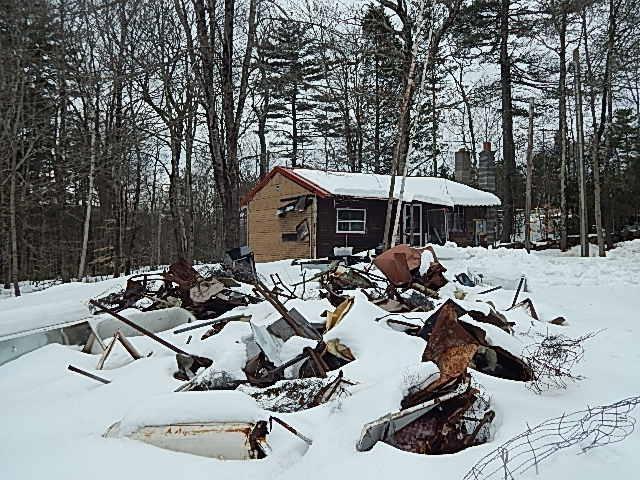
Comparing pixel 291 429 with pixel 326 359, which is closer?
pixel 291 429

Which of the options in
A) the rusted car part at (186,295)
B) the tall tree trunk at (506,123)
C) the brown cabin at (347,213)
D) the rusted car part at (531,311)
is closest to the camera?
the rusted car part at (531,311)

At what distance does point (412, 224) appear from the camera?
778 inches

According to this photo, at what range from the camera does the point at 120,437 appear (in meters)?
2.49

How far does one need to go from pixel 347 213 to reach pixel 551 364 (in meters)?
16.0

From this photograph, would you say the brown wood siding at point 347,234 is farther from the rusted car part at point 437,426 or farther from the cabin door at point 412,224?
the rusted car part at point 437,426

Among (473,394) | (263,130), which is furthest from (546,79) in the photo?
(473,394)

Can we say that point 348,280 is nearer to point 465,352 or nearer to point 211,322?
point 211,322

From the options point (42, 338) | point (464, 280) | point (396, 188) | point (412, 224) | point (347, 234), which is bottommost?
point (42, 338)

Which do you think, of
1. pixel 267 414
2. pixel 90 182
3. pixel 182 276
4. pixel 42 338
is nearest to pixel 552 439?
pixel 267 414

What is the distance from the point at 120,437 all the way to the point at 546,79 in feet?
65.8

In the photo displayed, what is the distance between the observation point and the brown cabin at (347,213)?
18.5m

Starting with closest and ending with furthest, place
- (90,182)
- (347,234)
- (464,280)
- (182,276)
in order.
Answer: (182,276) < (464,280) < (90,182) < (347,234)

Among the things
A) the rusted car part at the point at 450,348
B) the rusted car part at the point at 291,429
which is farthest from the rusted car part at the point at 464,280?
the rusted car part at the point at 291,429

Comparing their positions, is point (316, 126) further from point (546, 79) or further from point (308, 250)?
point (546, 79)
